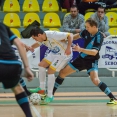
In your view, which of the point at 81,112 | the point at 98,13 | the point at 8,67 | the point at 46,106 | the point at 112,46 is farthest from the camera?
the point at 98,13

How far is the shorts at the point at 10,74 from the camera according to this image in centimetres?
440

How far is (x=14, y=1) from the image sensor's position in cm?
1233

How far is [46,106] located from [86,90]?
267 centimetres

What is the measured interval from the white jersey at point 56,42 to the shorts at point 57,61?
3.6 inches

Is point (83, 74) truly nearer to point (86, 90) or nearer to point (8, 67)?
point (86, 90)

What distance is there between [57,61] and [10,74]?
342 cm

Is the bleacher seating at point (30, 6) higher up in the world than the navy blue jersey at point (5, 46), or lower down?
lower down

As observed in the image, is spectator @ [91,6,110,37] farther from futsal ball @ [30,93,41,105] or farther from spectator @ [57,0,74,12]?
futsal ball @ [30,93,41,105]

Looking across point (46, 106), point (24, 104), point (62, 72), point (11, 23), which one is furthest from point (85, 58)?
point (11, 23)

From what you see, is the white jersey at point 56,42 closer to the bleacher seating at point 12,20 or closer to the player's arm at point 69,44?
the player's arm at point 69,44

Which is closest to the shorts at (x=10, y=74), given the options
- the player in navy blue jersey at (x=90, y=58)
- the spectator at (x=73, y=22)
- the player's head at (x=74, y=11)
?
the player in navy blue jersey at (x=90, y=58)

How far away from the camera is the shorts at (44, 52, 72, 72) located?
25.5ft

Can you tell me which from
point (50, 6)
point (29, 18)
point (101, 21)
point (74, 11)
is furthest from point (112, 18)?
point (29, 18)

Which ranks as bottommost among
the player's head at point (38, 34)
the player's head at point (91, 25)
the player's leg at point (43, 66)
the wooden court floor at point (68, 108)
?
the wooden court floor at point (68, 108)
